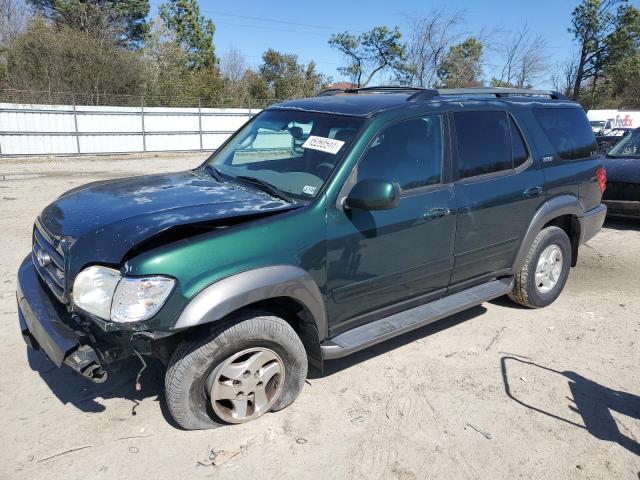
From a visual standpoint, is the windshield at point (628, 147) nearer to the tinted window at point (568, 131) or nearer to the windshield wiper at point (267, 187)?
the tinted window at point (568, 131)

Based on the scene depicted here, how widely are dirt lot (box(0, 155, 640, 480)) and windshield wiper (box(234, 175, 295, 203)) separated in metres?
1.33

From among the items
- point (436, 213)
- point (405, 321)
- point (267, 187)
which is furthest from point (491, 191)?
point (267, 187)

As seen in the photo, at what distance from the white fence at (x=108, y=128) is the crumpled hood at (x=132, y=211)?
17.8m

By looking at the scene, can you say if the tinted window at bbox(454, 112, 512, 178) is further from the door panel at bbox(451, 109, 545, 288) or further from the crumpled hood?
the crumpled hood

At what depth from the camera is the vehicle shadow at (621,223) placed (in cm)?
839

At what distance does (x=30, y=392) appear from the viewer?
3365 millimetres

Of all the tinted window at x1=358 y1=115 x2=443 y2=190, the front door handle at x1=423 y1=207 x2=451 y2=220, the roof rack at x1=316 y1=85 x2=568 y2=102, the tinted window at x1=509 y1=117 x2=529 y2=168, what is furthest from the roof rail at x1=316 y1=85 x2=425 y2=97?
the front door handle at x1=423 y1=207 x2=451 y2=220

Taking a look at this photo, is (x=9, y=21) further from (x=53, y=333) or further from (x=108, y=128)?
(x=53, y=333)

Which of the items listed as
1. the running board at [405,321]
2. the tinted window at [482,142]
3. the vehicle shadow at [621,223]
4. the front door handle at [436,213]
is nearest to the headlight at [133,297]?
the running board at [405,321]

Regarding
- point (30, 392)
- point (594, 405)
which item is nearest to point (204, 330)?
point (30, 392)

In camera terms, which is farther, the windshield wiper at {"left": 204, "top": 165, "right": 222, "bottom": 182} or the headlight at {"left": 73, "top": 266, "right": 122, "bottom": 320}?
the windshield wiper at {"left": 204, "top": 165, "right": 222, "bottom": 182}

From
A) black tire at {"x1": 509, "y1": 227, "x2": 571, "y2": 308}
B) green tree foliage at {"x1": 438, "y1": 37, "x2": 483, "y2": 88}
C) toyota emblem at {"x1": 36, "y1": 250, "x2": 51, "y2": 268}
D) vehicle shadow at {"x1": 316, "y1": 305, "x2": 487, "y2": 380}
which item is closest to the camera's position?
toyota emblem at {"x1": 36, "y1": 250, "x2": 51, "y2": 268}

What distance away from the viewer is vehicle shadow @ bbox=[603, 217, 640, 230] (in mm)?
8386

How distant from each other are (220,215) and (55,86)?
25401 millimetres
